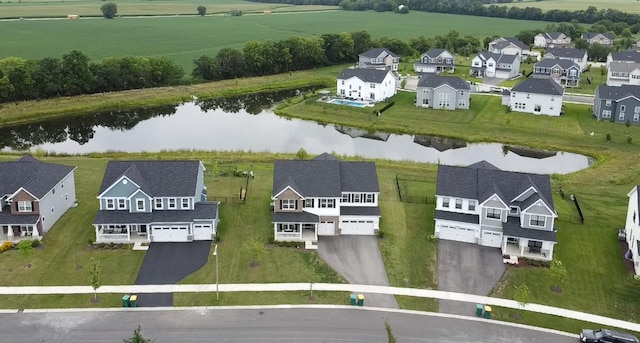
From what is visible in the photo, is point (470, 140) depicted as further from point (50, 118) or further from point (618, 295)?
point (50, 118)

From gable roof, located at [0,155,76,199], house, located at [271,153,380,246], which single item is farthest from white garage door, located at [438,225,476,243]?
gable roof, located at [0,155,76,199]

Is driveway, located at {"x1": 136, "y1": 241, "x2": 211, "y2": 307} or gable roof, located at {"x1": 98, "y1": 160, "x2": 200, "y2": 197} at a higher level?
gable roof, located at {"x1": 98, "y1": 160, "x2": 200, "y2": 197}

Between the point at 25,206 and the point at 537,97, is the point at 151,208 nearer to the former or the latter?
the point at 25,206

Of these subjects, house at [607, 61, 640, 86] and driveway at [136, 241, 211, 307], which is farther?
house at [607, 61, 640, 86]

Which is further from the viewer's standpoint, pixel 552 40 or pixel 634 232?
pixel 552 40

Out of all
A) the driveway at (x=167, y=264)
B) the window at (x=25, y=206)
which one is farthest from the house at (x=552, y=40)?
the window at (x=25, y=206)

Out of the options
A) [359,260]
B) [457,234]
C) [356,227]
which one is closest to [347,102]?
[356,227]

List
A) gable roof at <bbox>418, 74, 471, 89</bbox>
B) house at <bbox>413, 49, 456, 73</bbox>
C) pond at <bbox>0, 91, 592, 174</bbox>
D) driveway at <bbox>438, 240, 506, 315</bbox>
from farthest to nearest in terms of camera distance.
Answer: house at <bbox>413, 49, 456, 73</bbox> < gable roof at <bbox>418, 74, 471, 89</bbox> < pond at <bbox>0, 91, 592, 174</bbox> < driveway at <bbox>438, 240, 506, 315</bbox>

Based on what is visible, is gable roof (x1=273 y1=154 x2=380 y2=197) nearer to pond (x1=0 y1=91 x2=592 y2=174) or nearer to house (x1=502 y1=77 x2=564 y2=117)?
pond (x1=0 y1=91 x2=592 y2=174)
